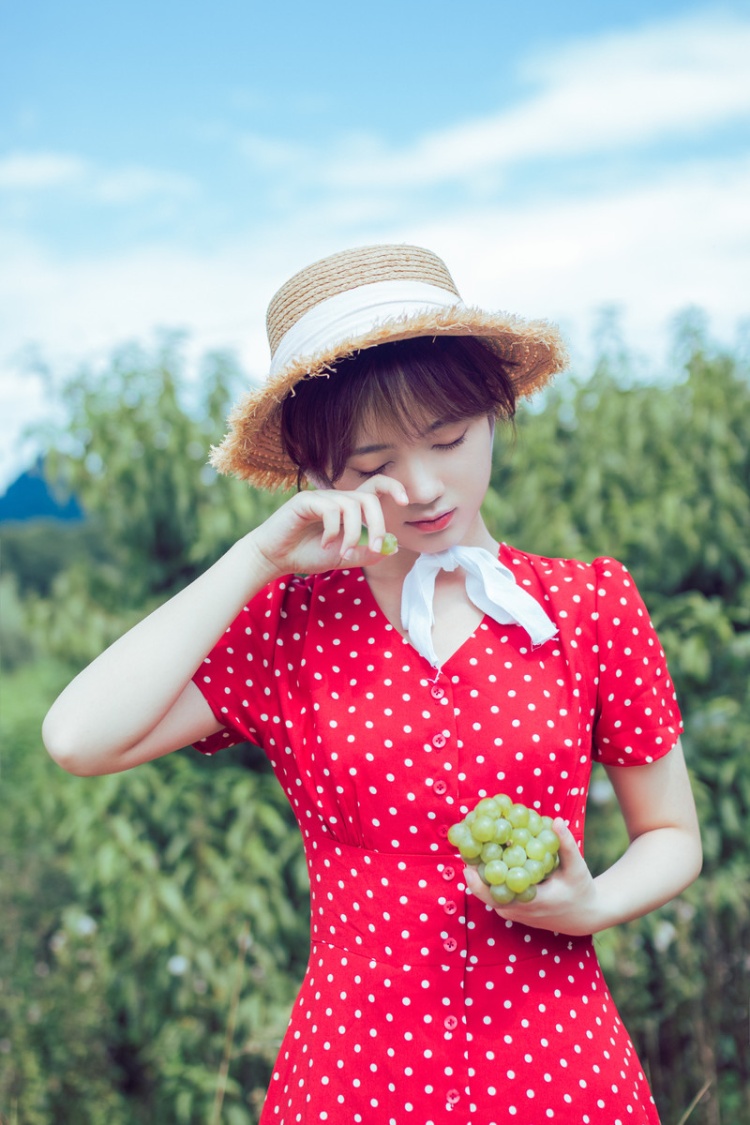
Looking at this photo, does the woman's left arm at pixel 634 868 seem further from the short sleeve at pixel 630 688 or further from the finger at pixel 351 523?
the finger at pixel 351 523

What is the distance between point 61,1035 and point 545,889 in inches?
111

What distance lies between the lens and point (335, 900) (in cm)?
154

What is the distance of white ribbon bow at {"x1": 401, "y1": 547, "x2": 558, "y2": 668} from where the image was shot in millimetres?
1541

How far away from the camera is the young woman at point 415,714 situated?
1441 millimetres

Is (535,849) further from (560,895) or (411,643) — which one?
(411,643)

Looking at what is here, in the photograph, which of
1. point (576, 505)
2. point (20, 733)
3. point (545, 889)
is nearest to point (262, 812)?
point (576, 505)

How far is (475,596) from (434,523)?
0.14m

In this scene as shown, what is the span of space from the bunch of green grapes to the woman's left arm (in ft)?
0.07

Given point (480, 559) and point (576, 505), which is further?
point (576, 505)

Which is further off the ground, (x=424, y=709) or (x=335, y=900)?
(x=424, y=709)

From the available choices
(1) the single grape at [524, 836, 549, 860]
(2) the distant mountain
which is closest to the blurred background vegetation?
(2) the distant mountain

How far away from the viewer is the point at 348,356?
1.52 metres

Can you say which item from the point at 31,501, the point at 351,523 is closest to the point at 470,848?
the point at 351,523

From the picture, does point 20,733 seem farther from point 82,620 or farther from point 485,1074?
point 485,1074
